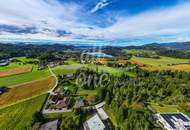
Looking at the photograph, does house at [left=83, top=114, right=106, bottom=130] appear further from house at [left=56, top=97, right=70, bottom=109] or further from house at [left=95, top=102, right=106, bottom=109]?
house at [left=56, top=97, right=70, bottom=109]

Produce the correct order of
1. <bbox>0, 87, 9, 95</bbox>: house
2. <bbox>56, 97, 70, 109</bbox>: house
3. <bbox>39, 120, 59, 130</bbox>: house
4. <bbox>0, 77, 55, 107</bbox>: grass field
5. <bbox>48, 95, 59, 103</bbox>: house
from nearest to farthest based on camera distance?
<bbox>39, 120, 59, 130</bbox>: house
<bbox>56, 97, 70, 109</bbox>: house
<bbox>48, 95, 59, 103</bbox>: house
<bbox>0, 77, 55, 107</bbox>: grass field
<bbox>0, 87, 9, 95</bbox>: house

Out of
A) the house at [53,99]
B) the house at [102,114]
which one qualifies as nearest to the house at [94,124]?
the house at [102,114]

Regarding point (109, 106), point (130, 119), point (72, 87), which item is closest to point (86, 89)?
point (72, 87)

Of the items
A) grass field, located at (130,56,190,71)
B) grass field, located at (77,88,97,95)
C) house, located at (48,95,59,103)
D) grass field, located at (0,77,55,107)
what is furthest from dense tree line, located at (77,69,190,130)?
grass field, located at (130,56,190,71)

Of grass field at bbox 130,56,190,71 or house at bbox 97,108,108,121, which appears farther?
grass field at bbox 130,56,190,71

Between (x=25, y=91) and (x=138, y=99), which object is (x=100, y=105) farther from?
(x=25, y=91)

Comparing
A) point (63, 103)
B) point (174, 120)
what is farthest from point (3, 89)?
point (174, 120)

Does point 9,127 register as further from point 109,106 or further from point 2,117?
point 109,106
